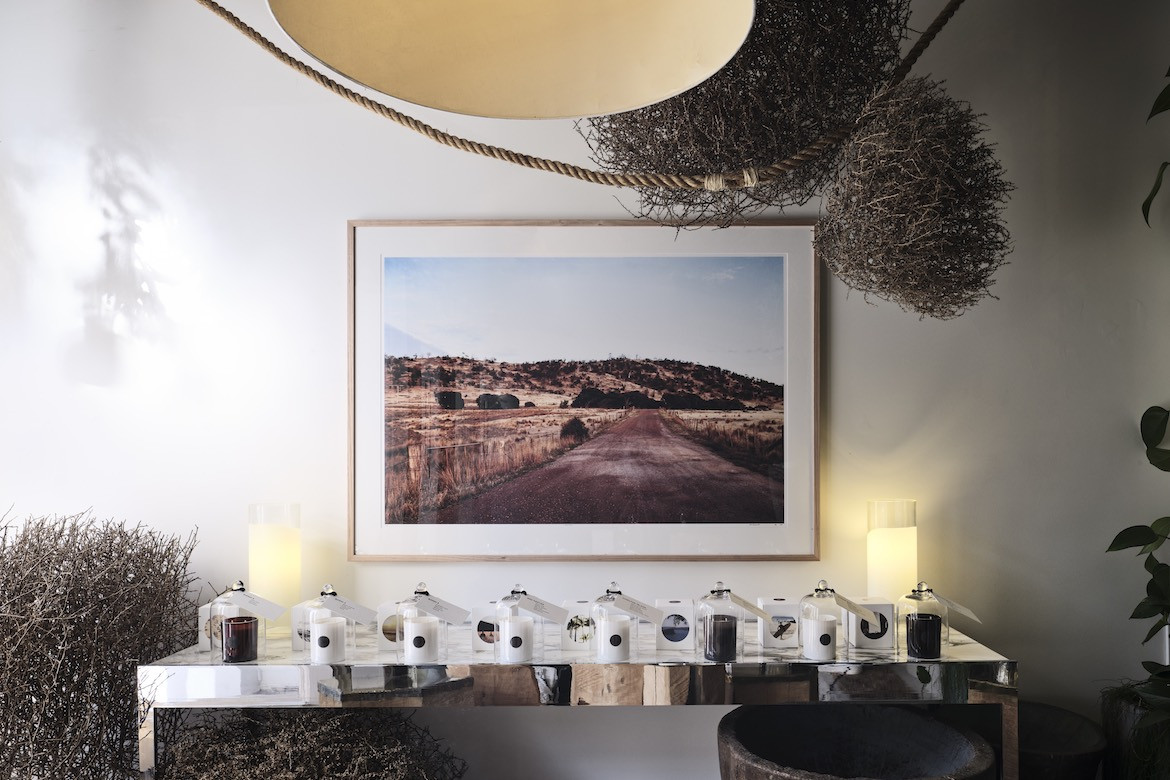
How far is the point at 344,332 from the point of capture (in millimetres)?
2418

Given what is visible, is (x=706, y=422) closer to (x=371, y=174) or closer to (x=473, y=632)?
(x=473, y=632)

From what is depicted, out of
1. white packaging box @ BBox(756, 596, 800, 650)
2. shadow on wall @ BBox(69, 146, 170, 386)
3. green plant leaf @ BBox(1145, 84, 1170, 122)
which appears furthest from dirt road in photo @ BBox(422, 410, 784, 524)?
green plant leaf @ BBox(1145, 84, 1170, 122)

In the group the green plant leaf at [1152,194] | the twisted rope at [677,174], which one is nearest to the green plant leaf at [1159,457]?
the green plant leaf at [1152,194]

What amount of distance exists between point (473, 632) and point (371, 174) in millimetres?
1304

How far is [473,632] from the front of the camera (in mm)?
2023

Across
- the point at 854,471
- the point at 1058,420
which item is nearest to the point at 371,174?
the point at 854,471

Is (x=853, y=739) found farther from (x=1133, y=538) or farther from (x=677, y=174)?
(x=677, y=174)

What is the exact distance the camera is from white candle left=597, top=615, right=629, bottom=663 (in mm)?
1919

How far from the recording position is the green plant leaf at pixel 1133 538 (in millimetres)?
2234

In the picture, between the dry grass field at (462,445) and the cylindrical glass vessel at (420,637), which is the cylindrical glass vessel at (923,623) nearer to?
the dry grass field at (462,445)

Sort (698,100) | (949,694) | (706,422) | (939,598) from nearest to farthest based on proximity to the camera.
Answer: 1. (698,100)
2. (949,694)
3. (939,598)
4. (706,422)

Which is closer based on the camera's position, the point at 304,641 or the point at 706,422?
the point at 304,641

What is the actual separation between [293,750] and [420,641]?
367 mm

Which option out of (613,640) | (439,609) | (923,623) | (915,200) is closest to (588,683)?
(613,640)
